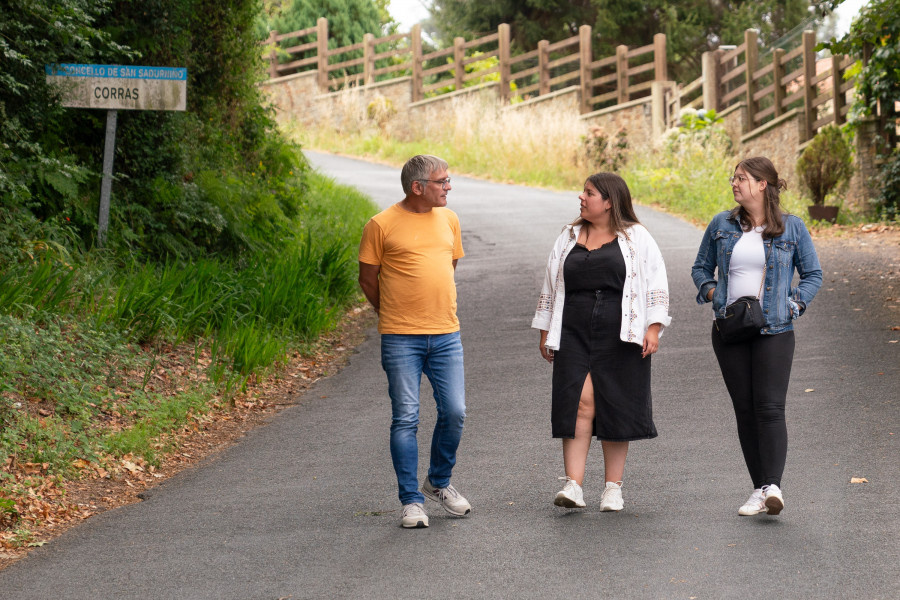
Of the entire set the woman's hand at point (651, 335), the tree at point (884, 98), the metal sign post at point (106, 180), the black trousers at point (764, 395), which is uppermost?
the tree at point (884, 98)

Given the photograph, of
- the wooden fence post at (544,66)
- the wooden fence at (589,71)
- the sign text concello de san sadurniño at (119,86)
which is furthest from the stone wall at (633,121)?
the sign text concello de san sadurniño at (119,86)

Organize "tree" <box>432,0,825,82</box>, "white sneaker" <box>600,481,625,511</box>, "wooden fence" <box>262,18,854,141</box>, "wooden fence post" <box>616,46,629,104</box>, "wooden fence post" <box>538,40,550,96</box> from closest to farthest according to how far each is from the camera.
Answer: "white sneaker" <box>600,481,625,511</box>, "wooden fence" <box>262,18,854,141</box>, "wooden fence post" <box>616,46,629,104</box>, "wooden fence post" <box>538,40,550,96</box>, "tree" <box>432,0,825,82</box>

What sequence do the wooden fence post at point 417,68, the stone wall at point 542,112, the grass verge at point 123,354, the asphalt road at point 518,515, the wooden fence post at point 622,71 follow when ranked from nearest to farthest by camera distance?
the asphalt road at point 518,515 → the grass verge at point 123,354 → the stone wall at point 542,112 → the wooden fence post at point 622,71 → the wooden fence post at point 417,68

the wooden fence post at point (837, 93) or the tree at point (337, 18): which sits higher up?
the tree at point (337, 18)

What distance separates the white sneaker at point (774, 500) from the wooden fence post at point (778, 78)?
1926 cm

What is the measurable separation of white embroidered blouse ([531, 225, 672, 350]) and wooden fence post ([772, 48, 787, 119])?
18980mm

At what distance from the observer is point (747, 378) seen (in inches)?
234

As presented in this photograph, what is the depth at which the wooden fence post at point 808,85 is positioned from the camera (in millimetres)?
22516

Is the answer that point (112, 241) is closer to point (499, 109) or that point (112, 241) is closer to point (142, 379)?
point (142, 379)

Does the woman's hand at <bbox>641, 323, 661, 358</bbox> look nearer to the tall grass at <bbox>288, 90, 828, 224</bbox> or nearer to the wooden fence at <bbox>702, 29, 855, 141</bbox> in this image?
the tall grass at <bbox>288, 90, 828, 224</bbox>

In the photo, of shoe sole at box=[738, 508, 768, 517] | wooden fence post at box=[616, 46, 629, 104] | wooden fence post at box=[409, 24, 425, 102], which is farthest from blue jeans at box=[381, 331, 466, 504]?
wooden fence post at box=[409, 24, 425, 102]

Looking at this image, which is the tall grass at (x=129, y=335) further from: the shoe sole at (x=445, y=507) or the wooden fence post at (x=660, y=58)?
the wooden fence post at (x=660, y=58)

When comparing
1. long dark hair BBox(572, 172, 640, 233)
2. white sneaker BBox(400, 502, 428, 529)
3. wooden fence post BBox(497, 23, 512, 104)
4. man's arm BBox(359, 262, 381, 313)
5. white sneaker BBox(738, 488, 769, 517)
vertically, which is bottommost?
white sneaker BBox(400, 502, 428, 529)

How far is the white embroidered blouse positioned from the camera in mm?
5855
